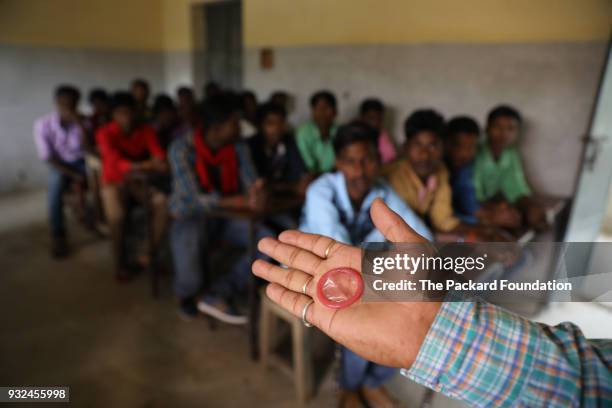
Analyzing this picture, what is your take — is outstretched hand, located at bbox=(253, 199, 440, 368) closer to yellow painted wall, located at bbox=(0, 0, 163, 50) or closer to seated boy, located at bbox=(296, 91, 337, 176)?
seated boy, located at bbox=(296, 91, 337, 176)

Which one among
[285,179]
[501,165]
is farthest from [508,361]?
[285,179]

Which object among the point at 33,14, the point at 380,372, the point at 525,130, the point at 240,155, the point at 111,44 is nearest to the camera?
the point at 380,372

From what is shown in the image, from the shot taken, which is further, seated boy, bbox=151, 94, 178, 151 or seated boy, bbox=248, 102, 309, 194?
Answer: seated boy, bbox=151, 94, 178, 151

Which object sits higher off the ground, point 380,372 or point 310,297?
point 310,297

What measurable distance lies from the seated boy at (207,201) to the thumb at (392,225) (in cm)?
146

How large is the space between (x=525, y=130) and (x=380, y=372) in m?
2.33

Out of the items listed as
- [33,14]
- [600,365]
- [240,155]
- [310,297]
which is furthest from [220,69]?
[600,365]

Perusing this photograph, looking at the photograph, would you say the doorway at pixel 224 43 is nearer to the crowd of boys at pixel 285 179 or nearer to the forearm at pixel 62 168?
the crowd of boys at pixel 285 179

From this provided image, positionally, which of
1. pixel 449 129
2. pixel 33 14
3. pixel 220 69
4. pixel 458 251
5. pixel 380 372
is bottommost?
pixel 380 372

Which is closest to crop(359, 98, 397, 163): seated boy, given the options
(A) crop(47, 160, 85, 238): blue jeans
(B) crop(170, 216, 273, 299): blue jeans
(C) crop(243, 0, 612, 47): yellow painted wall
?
(C) crop(243, 0, 612, 47): yellow painted wall

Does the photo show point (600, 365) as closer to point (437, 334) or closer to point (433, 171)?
point (437, 334)

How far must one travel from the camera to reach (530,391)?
729 millimetres

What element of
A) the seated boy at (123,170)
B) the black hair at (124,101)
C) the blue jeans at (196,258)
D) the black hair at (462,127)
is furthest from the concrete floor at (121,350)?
the black hair at (462,127)

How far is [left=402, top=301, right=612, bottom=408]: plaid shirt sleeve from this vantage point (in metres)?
0.72
